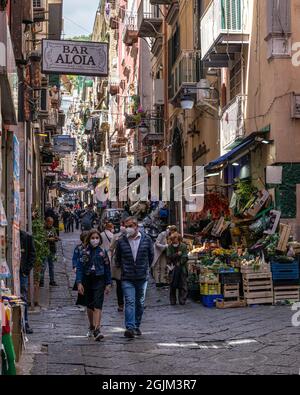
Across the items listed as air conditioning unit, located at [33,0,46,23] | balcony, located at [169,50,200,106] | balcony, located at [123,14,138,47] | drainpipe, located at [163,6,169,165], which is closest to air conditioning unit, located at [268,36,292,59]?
balcony, located at [169,50,200,106]

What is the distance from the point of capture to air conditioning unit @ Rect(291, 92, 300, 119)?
1578 centimetres

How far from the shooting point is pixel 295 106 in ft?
51.8

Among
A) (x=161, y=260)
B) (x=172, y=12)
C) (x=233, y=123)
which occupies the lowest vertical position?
(x=161, y=260)

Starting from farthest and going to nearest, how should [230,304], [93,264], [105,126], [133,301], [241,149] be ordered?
[105,126], [241,149], [230,304], [133,301], [93,264]

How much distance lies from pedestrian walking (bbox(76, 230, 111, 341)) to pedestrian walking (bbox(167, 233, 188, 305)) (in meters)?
4.28

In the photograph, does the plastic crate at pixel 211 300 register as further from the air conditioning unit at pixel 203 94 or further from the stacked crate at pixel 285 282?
the air conditioning unit at pixel 203 94

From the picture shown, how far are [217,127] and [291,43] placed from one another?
636cm

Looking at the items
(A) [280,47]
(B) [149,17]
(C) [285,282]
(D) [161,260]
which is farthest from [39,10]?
(C) [285,282]

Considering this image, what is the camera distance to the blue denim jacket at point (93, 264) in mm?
10500

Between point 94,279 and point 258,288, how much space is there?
448 centimetres

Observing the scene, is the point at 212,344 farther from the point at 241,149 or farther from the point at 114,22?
the point at 114,22

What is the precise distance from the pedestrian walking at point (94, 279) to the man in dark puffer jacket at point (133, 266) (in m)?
0.36

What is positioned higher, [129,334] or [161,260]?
[161,260]
